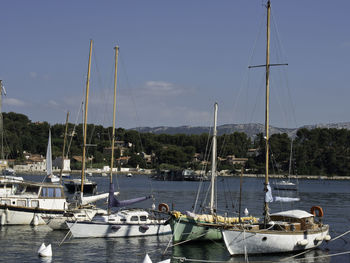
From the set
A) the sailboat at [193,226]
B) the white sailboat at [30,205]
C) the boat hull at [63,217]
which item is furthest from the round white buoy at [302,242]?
the white sailboat at [30,205]

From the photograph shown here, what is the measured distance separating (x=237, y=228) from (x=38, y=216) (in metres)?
20.0

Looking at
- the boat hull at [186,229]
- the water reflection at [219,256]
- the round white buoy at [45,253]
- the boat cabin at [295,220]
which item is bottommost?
the water reflection at [219,256]

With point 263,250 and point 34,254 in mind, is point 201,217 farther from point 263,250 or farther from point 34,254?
point 34,254

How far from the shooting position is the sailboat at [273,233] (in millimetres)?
33375

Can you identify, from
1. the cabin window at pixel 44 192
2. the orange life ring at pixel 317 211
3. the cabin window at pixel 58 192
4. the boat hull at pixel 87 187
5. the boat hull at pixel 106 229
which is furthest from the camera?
the boat hull at pixel 87 187

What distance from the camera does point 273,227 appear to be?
116 ft

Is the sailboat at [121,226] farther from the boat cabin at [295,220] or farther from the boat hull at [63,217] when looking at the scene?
the boat cabin at [295,220]

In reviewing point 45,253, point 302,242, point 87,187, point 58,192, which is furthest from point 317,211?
point 87,187

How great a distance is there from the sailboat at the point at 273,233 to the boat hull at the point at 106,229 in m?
9.13

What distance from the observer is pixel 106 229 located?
3994 cm

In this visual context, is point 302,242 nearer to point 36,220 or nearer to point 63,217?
point 63,217

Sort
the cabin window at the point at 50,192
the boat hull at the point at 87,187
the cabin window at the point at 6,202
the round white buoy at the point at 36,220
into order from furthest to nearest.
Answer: the boat hull at the point at 87,187, the cabin window at the point at 50,192, the round white buoy at the point at 36,220, the cabin window at the point at 6,202


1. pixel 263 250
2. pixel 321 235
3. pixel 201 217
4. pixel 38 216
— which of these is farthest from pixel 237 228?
pixel 38 216

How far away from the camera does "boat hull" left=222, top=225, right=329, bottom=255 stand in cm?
3331
